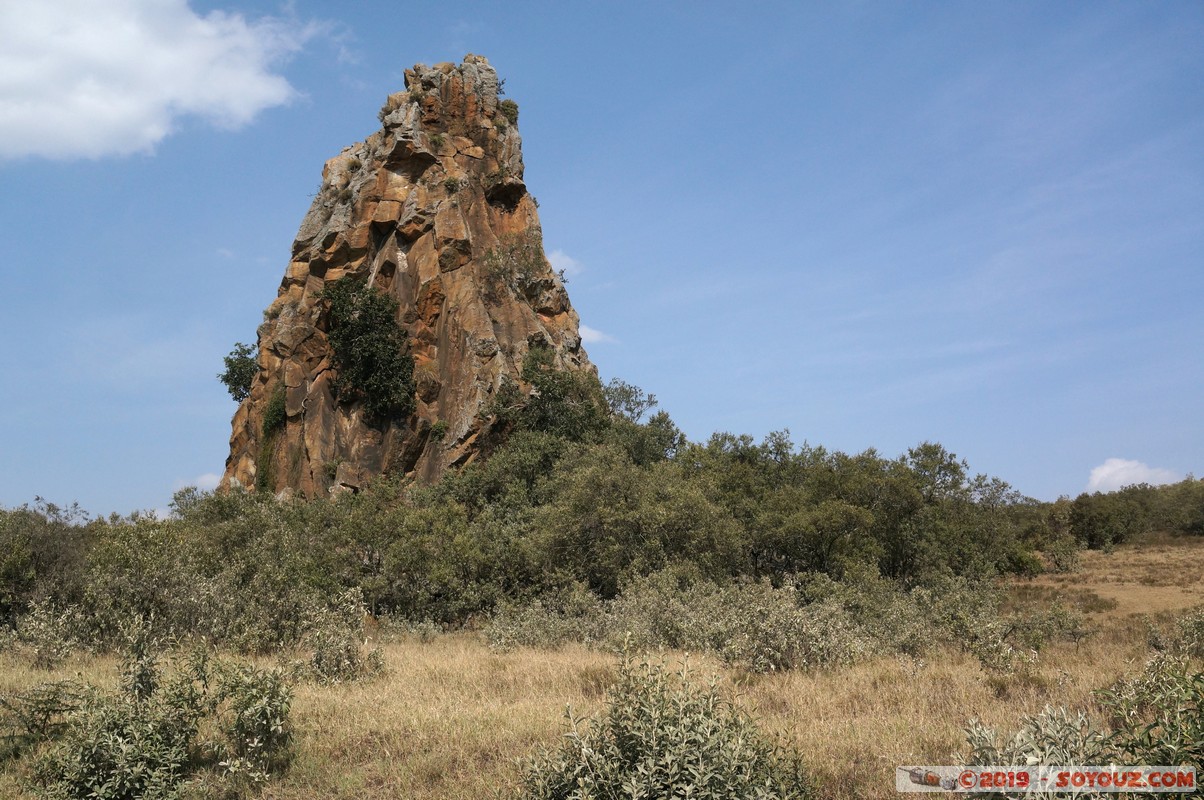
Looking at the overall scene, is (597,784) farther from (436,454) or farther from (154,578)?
(436,454)

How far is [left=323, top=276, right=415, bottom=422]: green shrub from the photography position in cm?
4084

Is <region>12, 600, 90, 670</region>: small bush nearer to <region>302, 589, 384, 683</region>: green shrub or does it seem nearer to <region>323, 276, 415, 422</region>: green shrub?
<region>302, 589, 384, 683</region>: green shrub

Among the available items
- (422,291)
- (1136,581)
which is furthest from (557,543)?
(1136,581)

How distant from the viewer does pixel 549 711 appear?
9.12 m

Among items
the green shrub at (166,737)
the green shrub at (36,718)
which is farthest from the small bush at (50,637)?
the green shrub at (166,737)

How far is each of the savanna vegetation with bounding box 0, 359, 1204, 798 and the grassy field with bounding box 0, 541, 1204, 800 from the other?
0.16 ft

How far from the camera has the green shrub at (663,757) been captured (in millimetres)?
5418

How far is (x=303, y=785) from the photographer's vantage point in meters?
7.55

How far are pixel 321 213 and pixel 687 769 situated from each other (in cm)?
4988

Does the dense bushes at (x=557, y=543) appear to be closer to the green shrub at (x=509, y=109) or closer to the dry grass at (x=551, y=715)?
the dry grass at (x=551, y=715)

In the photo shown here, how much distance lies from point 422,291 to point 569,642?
2931 centimetres

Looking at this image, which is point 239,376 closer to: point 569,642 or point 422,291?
point 422,291

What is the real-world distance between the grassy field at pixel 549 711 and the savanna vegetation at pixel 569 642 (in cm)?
5

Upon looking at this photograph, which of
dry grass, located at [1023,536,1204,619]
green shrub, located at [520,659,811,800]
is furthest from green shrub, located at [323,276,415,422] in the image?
green shrub, located at [520,659,811,800]
